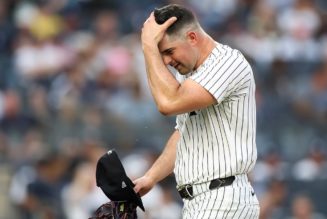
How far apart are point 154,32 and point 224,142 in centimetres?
69

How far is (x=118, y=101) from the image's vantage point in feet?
40.6

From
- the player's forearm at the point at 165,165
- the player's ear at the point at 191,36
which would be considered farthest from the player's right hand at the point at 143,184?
the player's ear at the point at 191,36

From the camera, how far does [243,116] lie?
542 cm

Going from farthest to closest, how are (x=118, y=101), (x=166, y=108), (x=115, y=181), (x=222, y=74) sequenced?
(x=118, y=101)
(x=115, y=181)
(x=222, y=74)
(x=166, y=108)

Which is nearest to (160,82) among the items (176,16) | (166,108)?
(166,108)

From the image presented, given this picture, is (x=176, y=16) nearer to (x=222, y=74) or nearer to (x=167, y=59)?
(x=167, y=59)

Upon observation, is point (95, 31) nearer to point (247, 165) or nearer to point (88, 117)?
point (88, 117)

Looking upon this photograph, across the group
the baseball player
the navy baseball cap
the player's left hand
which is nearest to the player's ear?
the baseball player

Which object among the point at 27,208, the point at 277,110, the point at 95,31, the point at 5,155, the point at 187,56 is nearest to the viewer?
the point at 187,56

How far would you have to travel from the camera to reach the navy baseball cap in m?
5.64

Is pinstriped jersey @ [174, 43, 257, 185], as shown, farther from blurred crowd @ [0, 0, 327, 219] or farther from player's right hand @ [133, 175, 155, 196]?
blurred crowd @ [0, 0, 327, 219]

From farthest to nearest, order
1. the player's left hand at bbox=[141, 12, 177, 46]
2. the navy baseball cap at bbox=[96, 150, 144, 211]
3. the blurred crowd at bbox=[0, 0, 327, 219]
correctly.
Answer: the blurred crowd at bbox=[0, 0, 327, 219], the navy baseball cap at bbox=[96, 150, 144, 211], the player's left hand at bbox=[141, 12, 177, 46]

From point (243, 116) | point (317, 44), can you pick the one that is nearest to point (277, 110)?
point (317, 44)

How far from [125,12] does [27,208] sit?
409 centimetres
